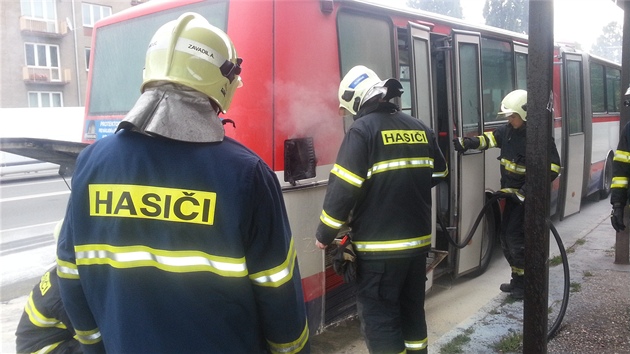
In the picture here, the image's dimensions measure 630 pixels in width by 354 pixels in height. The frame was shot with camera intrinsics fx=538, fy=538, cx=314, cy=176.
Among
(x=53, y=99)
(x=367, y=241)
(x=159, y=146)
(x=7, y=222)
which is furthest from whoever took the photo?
(x=53, y=99)

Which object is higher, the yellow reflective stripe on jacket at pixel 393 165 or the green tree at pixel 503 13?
the green tree at pixel 503 13

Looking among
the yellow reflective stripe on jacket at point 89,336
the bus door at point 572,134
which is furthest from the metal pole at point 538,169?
the bus door at point 572,134

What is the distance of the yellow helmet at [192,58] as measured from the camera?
1.57 meters

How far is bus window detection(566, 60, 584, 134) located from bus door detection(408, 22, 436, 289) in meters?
4.01

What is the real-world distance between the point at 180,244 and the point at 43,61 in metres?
28.8

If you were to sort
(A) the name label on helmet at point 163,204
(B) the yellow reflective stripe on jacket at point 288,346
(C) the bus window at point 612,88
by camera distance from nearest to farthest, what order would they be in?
(A) the name label on helmet at point 163,204, (B) the yellow reflective stripe on jacket at point 288,346, (C) the bus window at point 612,88

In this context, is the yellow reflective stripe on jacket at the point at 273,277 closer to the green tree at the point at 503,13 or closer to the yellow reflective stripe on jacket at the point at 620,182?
the yellow reflective stripe on jacket at the point at 620,182

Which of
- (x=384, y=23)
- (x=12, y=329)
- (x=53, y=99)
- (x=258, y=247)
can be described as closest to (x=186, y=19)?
(x=258, y=247)

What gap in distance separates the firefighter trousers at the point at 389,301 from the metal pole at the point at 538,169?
64cm

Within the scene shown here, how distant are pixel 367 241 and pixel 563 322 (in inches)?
91.4

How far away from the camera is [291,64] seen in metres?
3.47

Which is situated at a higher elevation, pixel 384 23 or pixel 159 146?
pixel 384 23

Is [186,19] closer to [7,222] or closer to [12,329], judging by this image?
[12,329]

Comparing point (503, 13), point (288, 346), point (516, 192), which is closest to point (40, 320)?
point (288, 346)
